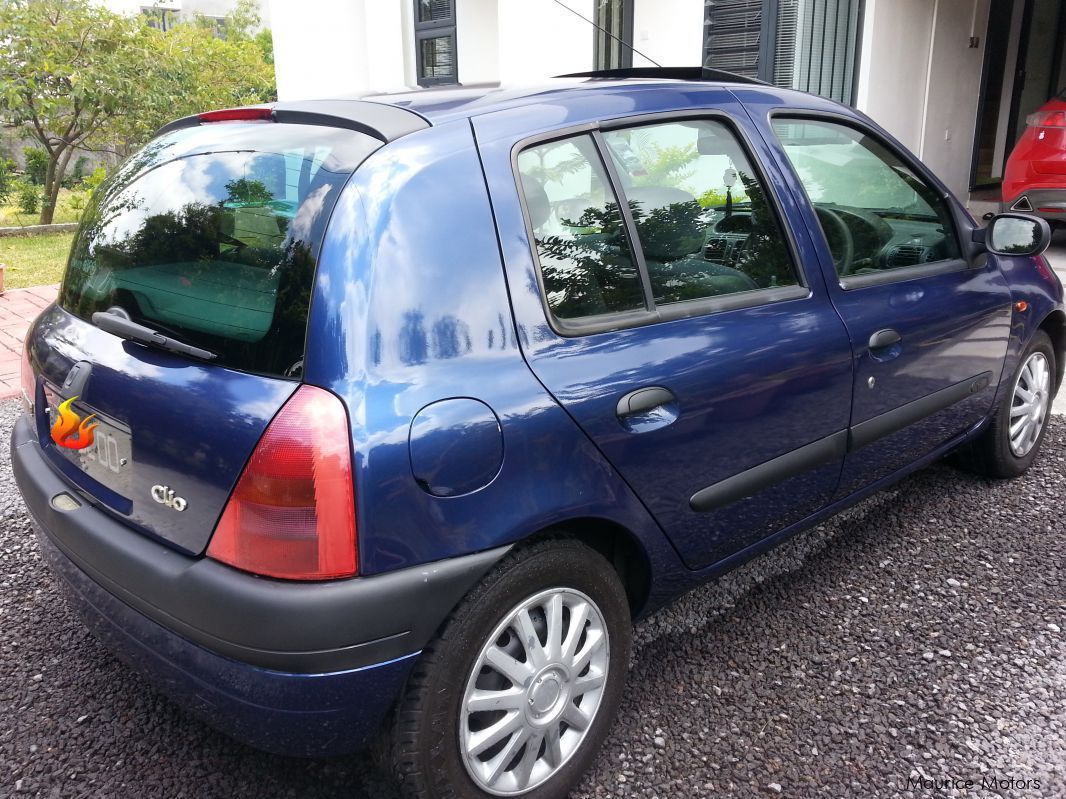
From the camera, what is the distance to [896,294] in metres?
2.78

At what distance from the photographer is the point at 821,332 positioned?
2.49 m

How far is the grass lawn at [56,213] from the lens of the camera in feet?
43.5

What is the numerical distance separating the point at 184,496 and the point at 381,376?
0.47 m

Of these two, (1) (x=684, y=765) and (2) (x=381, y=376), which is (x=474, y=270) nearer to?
(2) (x=381, y=376)

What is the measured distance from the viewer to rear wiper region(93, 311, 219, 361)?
1835 mm

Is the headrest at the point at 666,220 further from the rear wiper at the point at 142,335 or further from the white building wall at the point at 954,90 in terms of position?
the white building wall at the point at 954,90

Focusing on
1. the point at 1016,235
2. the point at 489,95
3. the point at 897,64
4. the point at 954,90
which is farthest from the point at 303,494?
the point at 954,90

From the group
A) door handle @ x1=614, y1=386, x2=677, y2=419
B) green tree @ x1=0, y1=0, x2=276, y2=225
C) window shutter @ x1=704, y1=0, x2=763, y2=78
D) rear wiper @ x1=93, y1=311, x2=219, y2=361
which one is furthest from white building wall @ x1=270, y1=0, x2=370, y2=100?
door handle @ x1=614, y1=386, x2=677, y2=419

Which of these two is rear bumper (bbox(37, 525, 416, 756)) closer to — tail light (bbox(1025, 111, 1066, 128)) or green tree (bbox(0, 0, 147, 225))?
tail light (bbox(1025, 111, 1066, 128))

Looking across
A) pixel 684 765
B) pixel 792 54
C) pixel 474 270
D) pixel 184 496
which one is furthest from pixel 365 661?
pixel 792 54

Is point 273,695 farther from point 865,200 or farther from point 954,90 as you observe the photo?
point 954,90

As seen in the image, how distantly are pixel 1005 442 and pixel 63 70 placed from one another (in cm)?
1284

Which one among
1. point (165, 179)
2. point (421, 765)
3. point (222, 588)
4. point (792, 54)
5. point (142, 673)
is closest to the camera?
point (222, 588)

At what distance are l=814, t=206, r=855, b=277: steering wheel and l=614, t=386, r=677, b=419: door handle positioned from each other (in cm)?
87
